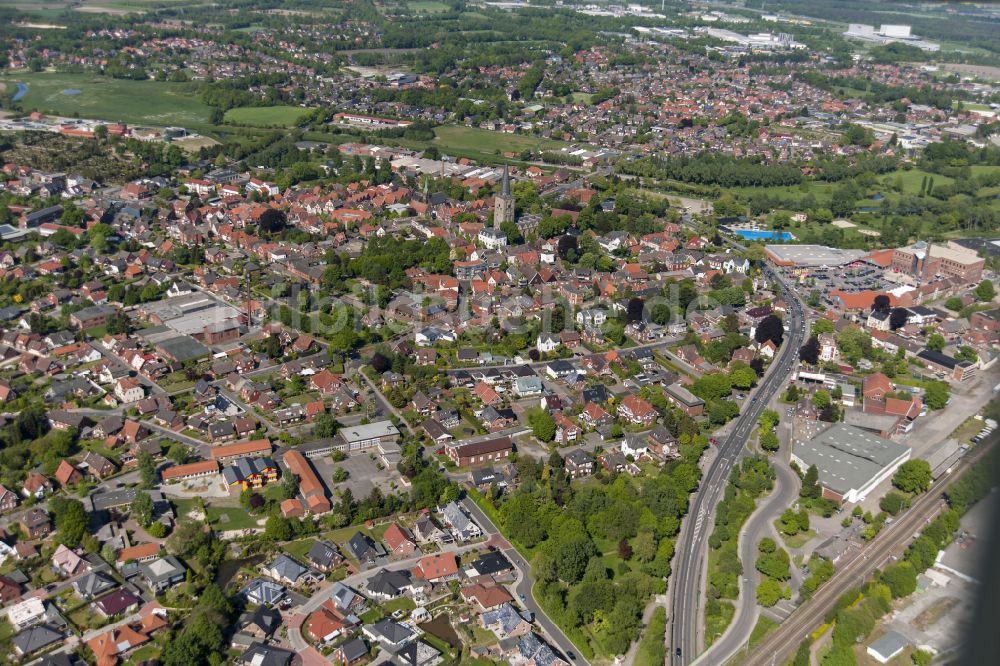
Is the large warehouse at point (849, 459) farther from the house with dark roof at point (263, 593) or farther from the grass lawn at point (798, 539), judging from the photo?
the house with dark roof at point (263, 593)

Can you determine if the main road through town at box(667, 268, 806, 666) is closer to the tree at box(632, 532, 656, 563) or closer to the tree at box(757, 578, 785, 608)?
the tree at box(632, 532, 656, 563)

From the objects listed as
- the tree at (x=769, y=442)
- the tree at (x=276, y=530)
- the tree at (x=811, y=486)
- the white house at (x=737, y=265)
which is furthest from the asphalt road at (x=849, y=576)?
the white house at (x=737, y=265)

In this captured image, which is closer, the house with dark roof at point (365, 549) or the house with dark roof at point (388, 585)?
the house with dark roof at point (388, 585)

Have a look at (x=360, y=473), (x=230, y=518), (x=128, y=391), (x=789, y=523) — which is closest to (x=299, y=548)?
(x=230, y=518)

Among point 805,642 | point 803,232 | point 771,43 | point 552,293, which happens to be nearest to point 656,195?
point 803,232

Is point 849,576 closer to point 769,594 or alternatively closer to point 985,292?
point 769,594

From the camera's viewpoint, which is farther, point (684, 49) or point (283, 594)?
point (684, 49)

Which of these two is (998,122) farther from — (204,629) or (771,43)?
(204,629)
